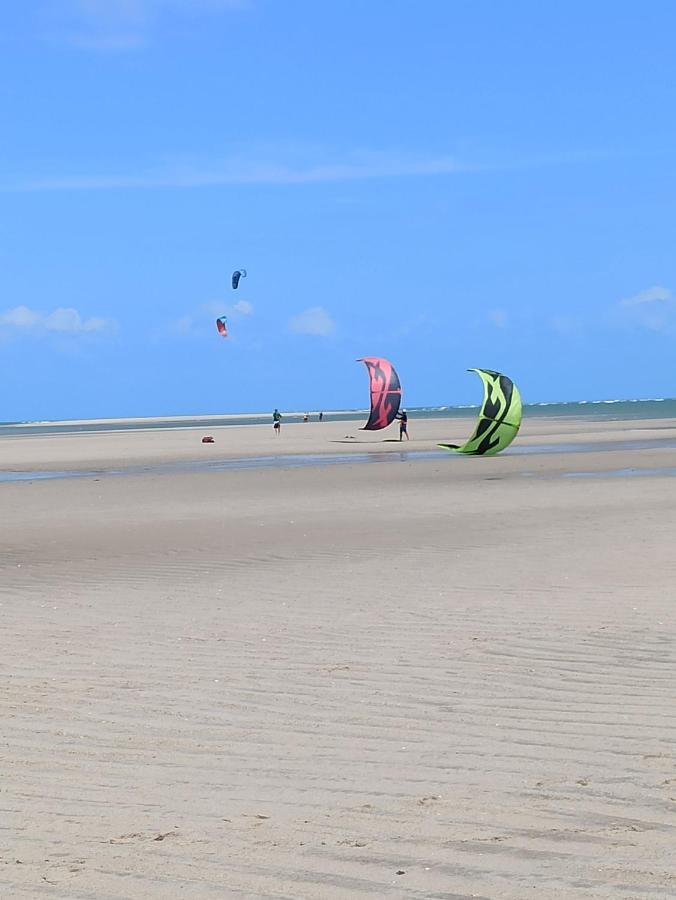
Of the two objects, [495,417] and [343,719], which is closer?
[343,719]

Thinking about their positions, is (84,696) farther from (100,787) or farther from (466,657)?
(466,657)

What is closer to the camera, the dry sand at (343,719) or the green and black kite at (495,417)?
the dry sand at (343,719)

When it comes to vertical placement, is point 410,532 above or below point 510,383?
below

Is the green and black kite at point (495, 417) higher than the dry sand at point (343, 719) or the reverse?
higher

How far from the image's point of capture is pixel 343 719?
6.71 metres

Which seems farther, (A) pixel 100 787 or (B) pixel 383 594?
(B) pixel 383 594

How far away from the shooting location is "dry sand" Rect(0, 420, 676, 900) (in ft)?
15.1

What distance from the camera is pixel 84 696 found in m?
7.40

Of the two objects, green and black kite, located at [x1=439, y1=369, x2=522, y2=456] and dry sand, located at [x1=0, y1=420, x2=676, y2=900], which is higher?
green and black kite, located at [x1=439, y1=369, x2=522, y2=456]

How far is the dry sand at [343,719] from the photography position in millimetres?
4594

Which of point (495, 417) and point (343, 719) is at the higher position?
point (495, 417)

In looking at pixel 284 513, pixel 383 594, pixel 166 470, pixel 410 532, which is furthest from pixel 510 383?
pixel 383 594

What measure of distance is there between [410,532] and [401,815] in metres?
11.4

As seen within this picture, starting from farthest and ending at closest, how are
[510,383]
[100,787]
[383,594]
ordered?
[510,383]
[383,594]
[100,787]
